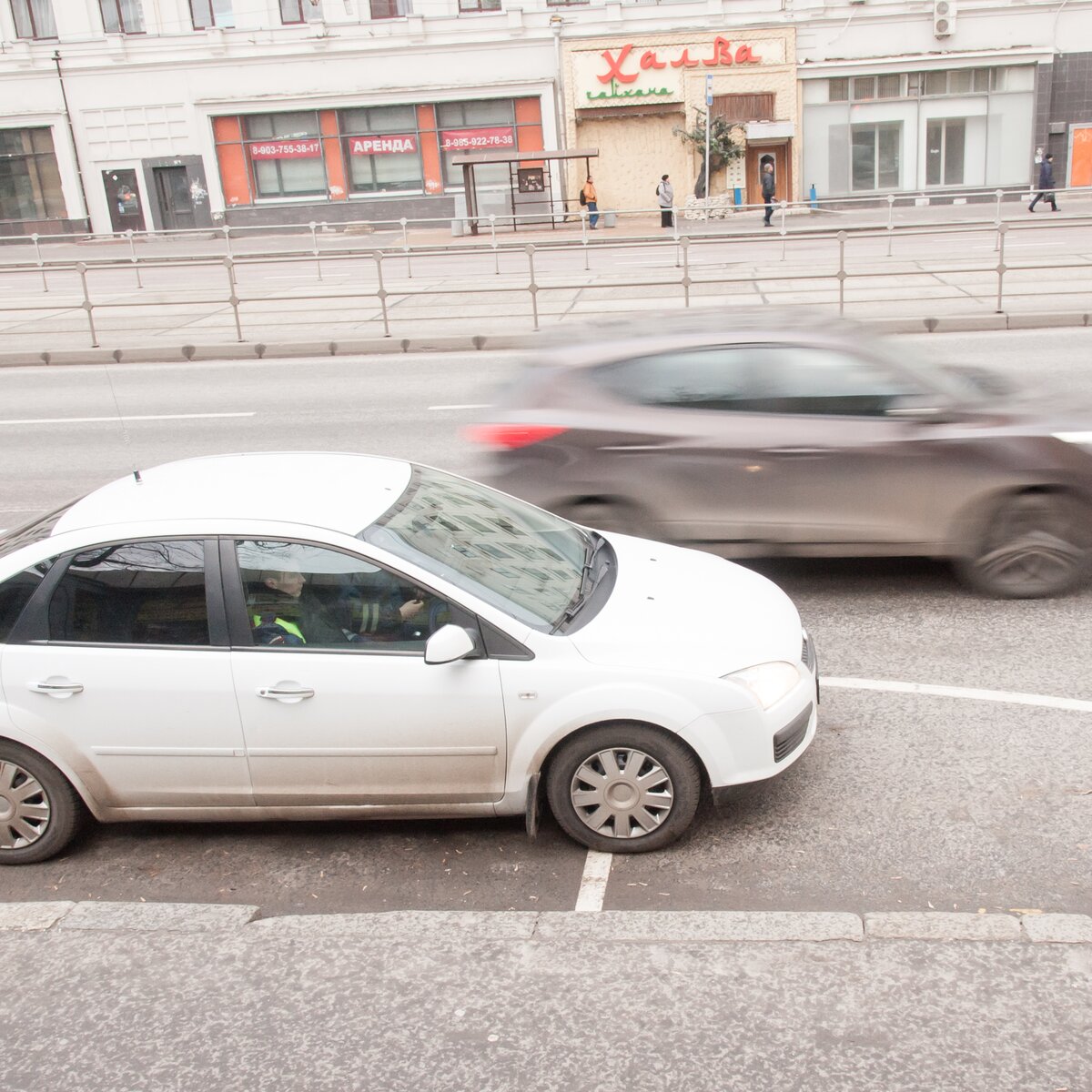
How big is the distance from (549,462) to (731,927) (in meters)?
3.87

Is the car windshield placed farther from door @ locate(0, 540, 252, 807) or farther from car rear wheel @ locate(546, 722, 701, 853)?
door @ locate(0, 540, 252, 807)

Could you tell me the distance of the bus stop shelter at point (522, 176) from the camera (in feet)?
111

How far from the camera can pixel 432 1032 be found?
3572 millimetres

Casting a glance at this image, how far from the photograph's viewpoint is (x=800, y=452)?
7004 mm

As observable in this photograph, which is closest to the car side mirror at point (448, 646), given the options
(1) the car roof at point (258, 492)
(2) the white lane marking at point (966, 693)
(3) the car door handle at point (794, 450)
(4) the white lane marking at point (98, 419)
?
(1) the car roof at point (258, 492)

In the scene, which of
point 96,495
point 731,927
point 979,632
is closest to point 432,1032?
point 731,927

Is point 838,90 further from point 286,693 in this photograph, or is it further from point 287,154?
point 286,693

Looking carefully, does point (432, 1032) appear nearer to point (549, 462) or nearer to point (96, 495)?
point (96, 495)

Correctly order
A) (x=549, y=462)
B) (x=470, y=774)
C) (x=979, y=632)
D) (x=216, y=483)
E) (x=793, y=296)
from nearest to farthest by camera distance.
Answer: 1. (x=470, y=774)
2. (x=216, y=483)
3. (x=979, y=632)
4. (x=549, y=462)
5. (x=793, y=296)

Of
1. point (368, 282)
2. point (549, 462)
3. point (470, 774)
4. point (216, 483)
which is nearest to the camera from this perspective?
point (470, 774)

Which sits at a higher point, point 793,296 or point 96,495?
point 96,495

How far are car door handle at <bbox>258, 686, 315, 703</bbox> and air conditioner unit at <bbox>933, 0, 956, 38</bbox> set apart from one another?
3851 cm

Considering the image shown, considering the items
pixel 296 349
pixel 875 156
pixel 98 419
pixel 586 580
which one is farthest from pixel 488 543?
pixel 875 156

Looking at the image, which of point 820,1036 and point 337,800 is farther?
point 337,800
